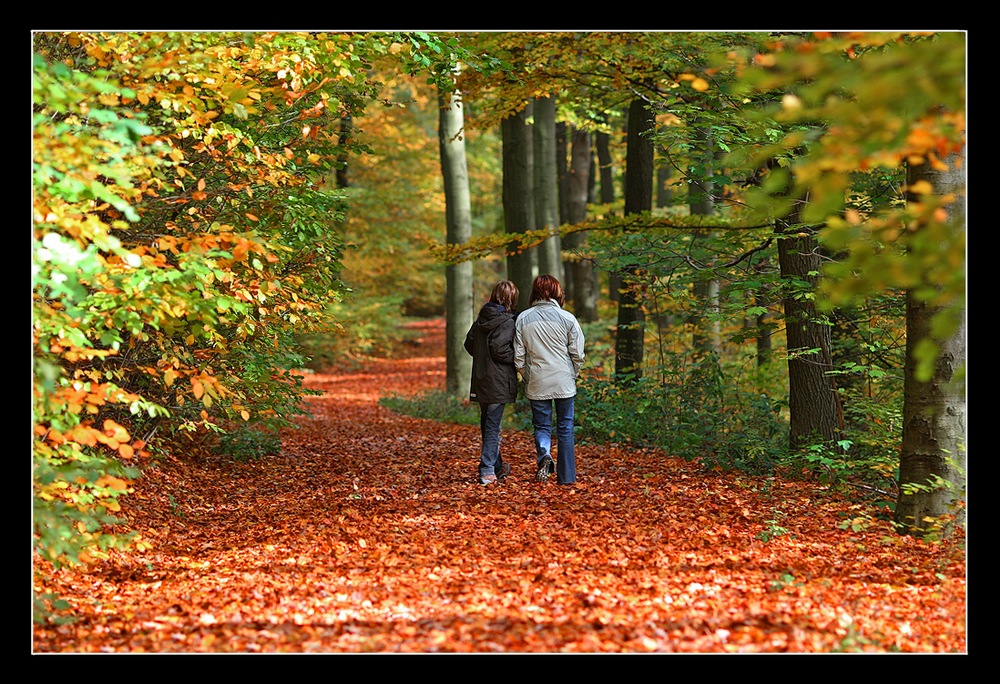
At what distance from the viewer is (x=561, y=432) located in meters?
7.80

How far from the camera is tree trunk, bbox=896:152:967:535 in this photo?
5688 millimetres

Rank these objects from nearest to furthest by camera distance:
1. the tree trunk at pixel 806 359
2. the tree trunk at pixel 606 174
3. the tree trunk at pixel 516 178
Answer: the tree trunk at pixel 806 359, the tree trunk at pixel 516 178, the tree trunk at pixel 606 174

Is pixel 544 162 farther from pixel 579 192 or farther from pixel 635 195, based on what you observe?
pixel 635 195

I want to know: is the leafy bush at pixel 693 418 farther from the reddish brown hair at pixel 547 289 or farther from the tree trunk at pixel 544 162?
the tree trunk at pixel 544 162

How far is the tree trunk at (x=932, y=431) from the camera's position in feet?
18.7

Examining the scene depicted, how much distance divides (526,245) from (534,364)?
2.50 metres

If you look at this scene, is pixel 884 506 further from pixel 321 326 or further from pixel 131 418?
pixel 131 418

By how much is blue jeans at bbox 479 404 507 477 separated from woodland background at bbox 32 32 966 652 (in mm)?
1734

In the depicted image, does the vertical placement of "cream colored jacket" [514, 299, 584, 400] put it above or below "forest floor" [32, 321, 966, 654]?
above

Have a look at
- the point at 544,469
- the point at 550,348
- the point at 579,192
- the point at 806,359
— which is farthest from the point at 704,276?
the point at 579,192

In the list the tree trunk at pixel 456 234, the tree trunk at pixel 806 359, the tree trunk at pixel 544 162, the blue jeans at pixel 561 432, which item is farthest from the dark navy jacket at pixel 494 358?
the tree trunk at pixel 544 162

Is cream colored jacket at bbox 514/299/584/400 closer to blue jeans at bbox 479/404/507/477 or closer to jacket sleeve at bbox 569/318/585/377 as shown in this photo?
jacket sleeve at bbox 569/318/585/377

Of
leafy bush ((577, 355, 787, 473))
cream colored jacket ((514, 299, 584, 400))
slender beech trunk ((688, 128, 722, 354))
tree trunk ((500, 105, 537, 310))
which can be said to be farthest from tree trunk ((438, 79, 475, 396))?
cream colored jacket ((514, 299, 584, 400))

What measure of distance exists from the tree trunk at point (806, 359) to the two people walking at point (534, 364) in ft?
6.58
